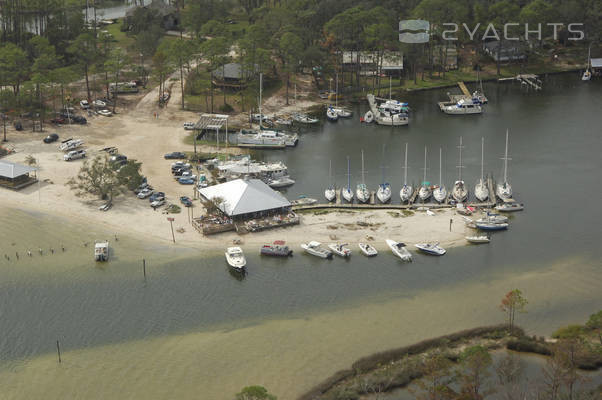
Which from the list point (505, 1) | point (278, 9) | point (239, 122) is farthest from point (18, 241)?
Result: point (505, 1)

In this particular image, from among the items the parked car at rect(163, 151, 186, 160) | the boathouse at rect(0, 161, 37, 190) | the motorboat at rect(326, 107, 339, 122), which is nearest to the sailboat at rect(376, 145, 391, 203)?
the parked car at rect(163, 151, 186, 160)

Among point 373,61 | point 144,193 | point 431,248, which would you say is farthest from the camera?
point 373,61

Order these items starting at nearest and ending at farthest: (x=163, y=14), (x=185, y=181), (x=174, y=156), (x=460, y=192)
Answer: (x=460, y=192) → (x=185, y=181) → (x=174, y=156) → (x=163, y=14)

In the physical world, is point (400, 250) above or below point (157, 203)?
below

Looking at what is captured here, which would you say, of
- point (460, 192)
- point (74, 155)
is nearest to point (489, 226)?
point (460, 192)

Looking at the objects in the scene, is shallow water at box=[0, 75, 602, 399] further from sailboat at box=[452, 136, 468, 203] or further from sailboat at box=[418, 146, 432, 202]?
sailboat at box=[418, 146, 432, 202]

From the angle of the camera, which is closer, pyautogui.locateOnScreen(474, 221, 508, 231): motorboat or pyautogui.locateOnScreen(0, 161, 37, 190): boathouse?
pyautogui.locateOnScreen(474, 221, 508, 231): motorboat

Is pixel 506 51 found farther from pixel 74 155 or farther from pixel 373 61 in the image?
pixel 74 155
